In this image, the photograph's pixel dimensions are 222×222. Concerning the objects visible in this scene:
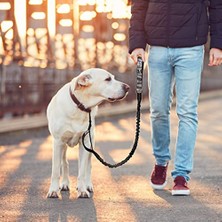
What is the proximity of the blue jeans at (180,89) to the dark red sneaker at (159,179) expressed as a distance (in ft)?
0.70

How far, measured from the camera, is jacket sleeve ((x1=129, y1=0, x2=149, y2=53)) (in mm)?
7414

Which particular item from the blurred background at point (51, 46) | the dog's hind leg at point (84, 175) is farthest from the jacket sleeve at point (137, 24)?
the blurred background at point (51, 46)

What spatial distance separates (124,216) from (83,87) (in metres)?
1.46

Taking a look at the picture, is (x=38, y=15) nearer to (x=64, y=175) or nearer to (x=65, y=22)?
(x=65, y=22)

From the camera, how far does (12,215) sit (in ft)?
20.9

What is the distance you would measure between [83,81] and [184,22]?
0.83 m

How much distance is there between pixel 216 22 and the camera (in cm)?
728

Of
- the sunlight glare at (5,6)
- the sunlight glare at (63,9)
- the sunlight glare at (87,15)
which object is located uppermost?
the sunlight glare at (5,6)

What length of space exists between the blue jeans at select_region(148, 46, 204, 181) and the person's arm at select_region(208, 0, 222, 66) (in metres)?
0.09

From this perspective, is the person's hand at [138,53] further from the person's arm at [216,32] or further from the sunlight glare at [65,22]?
the sunlight glare at [65,22]

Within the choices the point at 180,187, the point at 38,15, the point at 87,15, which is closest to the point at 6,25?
the point at 38,15

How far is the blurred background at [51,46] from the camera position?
1828cm

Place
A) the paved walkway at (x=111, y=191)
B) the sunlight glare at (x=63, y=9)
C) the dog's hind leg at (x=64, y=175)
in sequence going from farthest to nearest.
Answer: the sunlight glare at (x=63, y=9) < the dog's hind leg at (x=64, y=175) < the paved walkway at (x=111, y=191)

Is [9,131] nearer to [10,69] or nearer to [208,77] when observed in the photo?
[10,69]
